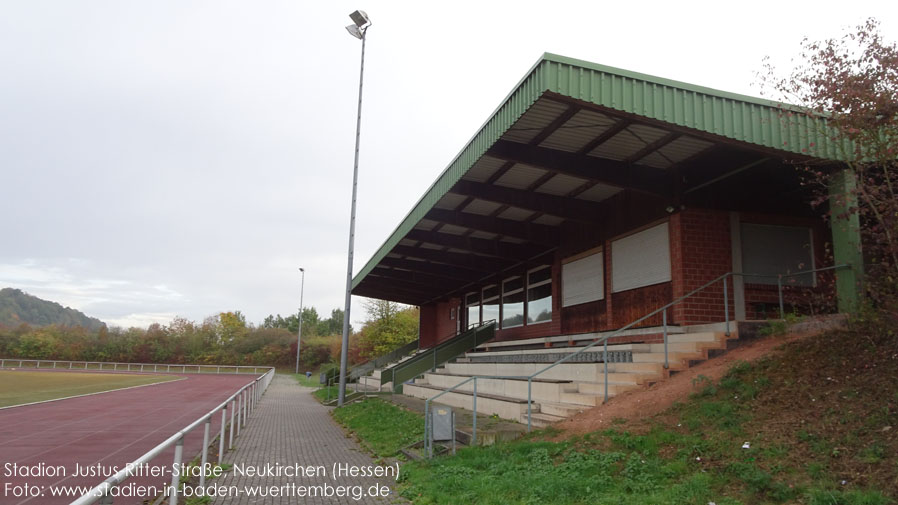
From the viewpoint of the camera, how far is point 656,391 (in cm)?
927

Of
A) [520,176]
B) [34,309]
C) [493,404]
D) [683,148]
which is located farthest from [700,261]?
[34,309]

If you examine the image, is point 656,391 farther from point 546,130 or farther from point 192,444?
point 192,444

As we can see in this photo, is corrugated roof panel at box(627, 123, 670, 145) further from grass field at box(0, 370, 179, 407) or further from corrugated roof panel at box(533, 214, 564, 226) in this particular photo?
grass field at box(0, 370, 179, 407)

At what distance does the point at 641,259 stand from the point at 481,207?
4.72 m

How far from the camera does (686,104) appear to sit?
9344 millimetres

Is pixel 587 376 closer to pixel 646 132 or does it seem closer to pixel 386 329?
pixel 646 132

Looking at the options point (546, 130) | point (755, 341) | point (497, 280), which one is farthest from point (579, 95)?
point (497, 280)

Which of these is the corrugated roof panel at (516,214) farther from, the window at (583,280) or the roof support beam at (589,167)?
the roof support beam at (589,167)

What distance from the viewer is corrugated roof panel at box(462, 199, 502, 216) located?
16188 mm

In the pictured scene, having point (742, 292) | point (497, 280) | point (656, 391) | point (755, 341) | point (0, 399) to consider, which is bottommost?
point (0, 399)

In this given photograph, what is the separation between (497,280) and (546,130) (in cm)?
1417

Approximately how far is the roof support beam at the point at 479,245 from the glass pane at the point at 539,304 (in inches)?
50.4

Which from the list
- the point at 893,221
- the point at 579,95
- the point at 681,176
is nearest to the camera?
the point at 893,221

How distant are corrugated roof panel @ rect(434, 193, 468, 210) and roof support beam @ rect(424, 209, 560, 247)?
12.5 inches
